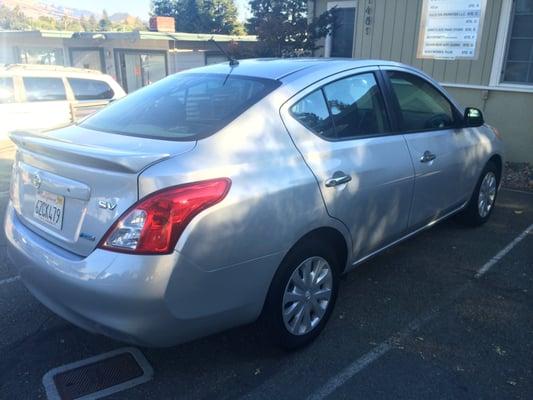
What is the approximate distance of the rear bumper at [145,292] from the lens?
2.21 metres

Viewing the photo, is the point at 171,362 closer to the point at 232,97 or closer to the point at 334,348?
the point at 334,348

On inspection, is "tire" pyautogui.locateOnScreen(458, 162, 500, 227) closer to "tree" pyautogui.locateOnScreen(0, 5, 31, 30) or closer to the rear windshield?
the rear windshield

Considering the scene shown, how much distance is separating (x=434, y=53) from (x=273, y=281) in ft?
23.6

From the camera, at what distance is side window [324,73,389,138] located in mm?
3166

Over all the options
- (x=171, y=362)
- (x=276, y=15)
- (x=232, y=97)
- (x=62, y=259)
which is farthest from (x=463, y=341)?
(x=276, y=15)

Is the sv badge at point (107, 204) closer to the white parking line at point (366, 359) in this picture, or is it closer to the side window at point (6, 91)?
the white parking line at point (366, 359)

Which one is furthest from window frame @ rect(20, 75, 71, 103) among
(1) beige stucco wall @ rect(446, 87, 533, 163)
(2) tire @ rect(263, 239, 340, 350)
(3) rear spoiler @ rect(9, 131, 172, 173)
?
(2) tire @ rect(263, 239, 340, 350)

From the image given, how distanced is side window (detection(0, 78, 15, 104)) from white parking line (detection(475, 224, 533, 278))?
26.4ft

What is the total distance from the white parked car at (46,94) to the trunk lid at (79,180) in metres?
6.28

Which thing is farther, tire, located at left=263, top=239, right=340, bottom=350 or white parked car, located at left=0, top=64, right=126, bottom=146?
white parked car, located at left=0, top=64, right=126, bottom=146

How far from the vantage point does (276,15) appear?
1177cm

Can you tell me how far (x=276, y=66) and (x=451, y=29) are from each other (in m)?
6.19

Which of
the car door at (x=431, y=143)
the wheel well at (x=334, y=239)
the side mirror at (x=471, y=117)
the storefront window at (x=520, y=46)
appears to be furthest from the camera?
the storefront window at (x=520, y=46)

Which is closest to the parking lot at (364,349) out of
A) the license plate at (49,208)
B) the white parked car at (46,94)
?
the license plate at (49,208)
